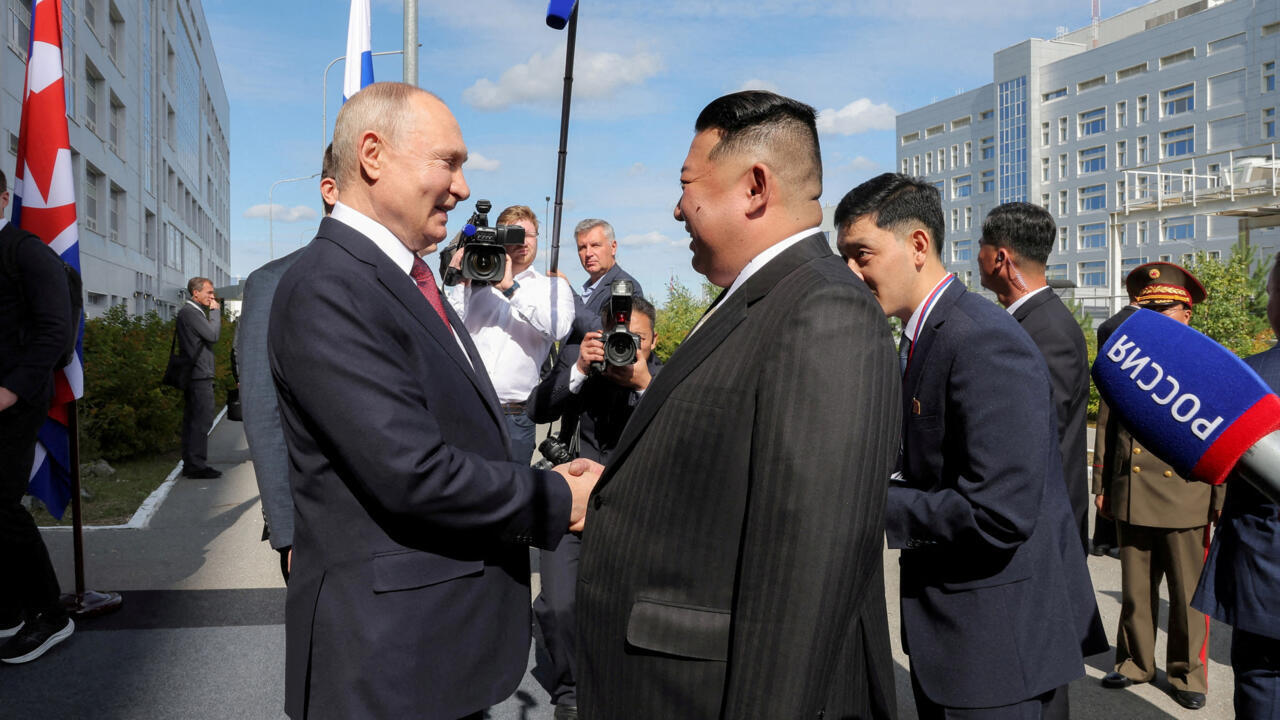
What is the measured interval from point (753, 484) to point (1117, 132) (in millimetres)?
80750

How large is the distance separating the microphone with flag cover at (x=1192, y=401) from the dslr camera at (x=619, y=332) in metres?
2.65

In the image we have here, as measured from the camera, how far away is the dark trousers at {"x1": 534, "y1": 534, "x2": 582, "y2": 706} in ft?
14.7

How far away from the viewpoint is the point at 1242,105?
60.2m

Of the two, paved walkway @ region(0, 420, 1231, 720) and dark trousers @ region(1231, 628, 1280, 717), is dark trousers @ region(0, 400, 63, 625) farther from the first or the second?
dark trousers @ region(1231, 628, 1280, 717)

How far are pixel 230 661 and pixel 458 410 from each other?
3644 millimetres

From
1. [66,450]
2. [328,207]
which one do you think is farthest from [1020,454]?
[66,450]

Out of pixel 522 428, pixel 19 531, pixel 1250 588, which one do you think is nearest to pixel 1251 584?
pixel 1250 588

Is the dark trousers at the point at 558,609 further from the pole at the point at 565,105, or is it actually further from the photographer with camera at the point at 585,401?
the pole at the point at 565,105

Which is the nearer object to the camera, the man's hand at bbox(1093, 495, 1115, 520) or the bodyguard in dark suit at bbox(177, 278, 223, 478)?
the man's hand at bbox(1093, 495, 1115, 520)

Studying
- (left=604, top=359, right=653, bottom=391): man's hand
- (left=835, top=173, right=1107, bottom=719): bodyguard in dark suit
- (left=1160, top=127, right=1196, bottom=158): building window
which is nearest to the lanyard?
(left=835, top=173, right=1107, bottom=719): bodyguard in dark suit

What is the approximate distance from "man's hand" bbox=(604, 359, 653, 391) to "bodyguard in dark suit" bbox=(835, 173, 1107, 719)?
1714 millimetres

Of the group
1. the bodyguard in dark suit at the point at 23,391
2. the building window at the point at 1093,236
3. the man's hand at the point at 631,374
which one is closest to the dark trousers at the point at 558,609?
the man's hand at the point at 631,374

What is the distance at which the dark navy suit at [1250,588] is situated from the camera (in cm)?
265

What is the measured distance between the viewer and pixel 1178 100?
65562 millimetres
